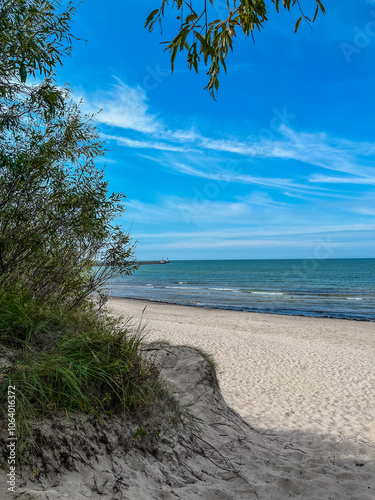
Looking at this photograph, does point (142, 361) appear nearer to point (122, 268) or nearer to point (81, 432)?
point (81, 432)

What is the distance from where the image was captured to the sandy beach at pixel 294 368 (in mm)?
7105

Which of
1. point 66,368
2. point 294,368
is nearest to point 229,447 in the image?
point 66,368

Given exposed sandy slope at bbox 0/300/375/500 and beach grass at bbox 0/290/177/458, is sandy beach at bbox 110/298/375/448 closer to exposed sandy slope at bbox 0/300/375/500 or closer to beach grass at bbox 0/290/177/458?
exposed sandy slope at bbox 0/300/375/500

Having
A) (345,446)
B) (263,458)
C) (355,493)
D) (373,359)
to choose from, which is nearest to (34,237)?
(263,458)

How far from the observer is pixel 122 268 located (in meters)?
6.50

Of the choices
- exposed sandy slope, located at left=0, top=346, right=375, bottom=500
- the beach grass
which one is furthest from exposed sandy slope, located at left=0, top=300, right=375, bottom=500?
the beach grass

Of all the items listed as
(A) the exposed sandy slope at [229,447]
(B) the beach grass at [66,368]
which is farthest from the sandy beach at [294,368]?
(B) the beach grass at [66,368]

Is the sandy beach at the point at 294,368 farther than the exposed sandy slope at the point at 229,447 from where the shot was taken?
Yes

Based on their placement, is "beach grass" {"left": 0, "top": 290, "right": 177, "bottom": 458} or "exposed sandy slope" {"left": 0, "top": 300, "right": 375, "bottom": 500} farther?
"beach grass" {"left": 0, "top": 290, "right": 177, "bottom": 458}

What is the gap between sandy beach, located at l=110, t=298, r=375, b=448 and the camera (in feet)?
23.3

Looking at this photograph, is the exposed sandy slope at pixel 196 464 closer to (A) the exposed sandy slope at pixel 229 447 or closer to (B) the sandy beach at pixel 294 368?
(A) the exposed sandy slope at pixel 229 447

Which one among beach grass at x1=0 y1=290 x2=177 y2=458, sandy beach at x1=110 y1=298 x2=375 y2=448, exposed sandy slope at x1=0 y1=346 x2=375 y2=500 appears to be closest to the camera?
exposed sandy slope at x1=0 y1=346 x2=375 y2=500

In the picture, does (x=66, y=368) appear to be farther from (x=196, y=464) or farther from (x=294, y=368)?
(x=294, y=368)

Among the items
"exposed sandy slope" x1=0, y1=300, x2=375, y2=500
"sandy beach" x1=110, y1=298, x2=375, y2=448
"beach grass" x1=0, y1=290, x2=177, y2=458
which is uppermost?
"beach grass" x1=0, y1=290, x2=177, y2=458
